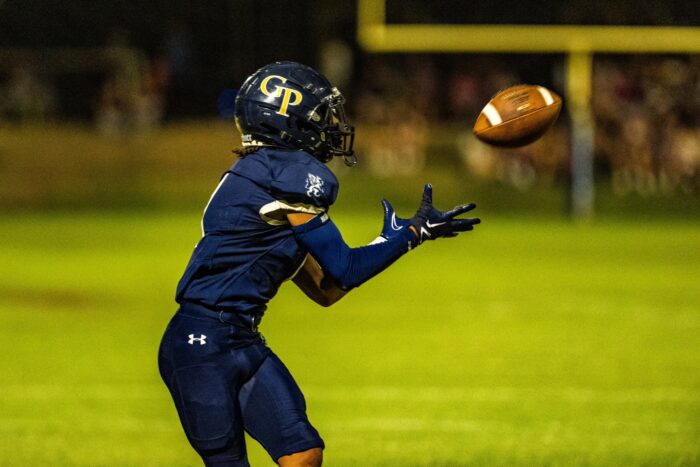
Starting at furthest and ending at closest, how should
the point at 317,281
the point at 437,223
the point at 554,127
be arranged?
1. the point at 554,127
2. the point at 317,281
3. the point at 437,223

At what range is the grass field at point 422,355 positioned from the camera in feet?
22.0

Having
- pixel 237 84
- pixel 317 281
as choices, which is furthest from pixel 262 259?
pixel 237 84

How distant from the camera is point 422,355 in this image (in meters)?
9.40

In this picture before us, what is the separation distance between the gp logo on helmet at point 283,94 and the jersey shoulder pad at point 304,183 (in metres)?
0.18

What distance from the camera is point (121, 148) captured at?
21.8 m

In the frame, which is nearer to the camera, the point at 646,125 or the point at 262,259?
the point at 262,259

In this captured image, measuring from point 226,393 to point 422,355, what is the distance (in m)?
5.30

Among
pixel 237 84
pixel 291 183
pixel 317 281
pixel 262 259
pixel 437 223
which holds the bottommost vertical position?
pixel 317 281

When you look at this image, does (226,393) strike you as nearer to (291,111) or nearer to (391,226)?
(391,226)

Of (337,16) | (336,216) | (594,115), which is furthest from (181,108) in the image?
(594,115)

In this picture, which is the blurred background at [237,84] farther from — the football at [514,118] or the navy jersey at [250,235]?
the navy jersey at [250,235]

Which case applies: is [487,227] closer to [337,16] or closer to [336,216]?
[336,216]

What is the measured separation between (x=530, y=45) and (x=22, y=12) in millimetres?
10993

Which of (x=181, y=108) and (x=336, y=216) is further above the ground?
(x=181, y=108)
